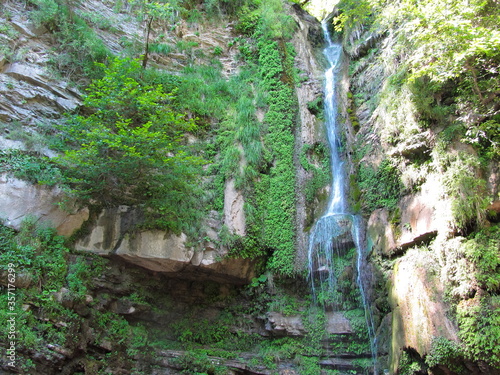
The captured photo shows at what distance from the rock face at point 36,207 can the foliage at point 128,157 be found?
1.65 ft

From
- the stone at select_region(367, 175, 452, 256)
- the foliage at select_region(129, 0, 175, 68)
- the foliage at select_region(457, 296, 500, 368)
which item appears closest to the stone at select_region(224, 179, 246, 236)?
the stone at select_region(367, 175, 452, 256)

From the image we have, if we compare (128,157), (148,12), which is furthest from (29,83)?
(148,12)

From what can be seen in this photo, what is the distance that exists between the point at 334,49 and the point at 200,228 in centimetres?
1092

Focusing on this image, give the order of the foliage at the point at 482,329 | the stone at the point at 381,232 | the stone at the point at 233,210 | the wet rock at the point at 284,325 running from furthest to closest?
the stone at the point at 233,210 < the wet rock at the point at 284,325 < the stone at the point at 381,232 < the foliage at the point at 482,329

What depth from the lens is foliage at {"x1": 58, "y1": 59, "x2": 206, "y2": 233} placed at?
855 centimetres

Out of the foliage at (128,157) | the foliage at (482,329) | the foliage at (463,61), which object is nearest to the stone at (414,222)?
the foliage at (463,61)

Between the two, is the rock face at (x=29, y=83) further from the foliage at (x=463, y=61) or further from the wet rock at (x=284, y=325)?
the foliage at (x=463, y=61)

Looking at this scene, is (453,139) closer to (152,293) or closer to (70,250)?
(152,293)

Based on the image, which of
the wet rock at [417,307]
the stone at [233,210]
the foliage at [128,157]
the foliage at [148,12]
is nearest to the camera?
the wet rock at [417,307]

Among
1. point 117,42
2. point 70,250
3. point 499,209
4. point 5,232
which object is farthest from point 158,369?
point 117,42

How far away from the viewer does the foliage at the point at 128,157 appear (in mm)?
8555

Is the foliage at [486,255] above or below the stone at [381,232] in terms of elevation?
below

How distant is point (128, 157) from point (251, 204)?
4.07 metres

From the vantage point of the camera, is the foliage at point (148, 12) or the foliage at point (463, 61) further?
the foliage at point (148, 12)
